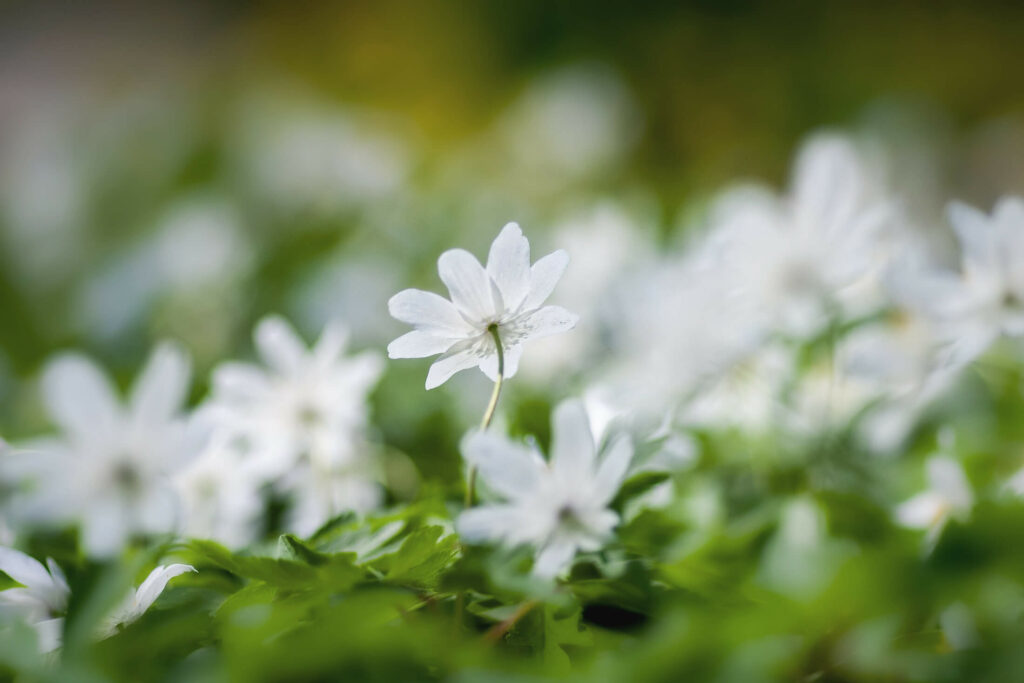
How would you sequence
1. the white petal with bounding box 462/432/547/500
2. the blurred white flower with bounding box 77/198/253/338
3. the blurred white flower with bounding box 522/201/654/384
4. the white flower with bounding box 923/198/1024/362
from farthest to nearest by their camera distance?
the blurred white flower with bounding box 77/198/253/338 → the blurred white flower with bounding box 522/201/654/384 → the white flower with bounding box 923/198/1024/362 → the white petal with bounding box 462/432/547/500

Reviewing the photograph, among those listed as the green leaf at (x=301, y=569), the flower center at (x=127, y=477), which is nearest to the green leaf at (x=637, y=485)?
the green leaf at (x=301, y=569)

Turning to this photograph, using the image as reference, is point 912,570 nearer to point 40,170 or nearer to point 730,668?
point 730,668

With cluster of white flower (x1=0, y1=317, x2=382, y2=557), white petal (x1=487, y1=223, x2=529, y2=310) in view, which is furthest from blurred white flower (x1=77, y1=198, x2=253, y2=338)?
white petal (x1=487, y1=223, x2=529, y2=310)

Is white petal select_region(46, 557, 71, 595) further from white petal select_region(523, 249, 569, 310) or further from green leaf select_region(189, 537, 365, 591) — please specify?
white petal select_region(523, 249, 569, 310)

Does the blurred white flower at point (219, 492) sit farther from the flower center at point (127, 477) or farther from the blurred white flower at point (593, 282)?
the blurred white flower at point (593, 282)

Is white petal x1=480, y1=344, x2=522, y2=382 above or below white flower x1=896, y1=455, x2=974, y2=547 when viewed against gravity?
above

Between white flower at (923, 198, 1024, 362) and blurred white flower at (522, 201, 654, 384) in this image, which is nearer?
white flower at (923, 198, 1024, 362)

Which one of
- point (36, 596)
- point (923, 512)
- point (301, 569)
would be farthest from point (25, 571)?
point (923, 512)
